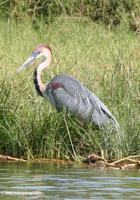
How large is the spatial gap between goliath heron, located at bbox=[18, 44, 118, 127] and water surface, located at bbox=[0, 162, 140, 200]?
34.8 inches

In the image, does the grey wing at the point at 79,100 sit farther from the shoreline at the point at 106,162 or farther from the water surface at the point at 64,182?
the water surface at the point at 64,182

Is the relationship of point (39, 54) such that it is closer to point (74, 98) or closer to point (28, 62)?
point (28, 62)

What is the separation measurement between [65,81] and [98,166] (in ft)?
5.20

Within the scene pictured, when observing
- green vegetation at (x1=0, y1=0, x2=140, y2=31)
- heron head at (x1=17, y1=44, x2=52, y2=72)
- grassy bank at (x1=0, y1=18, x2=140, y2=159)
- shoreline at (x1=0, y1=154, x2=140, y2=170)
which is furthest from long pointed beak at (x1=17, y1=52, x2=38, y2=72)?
green vegetation at (x1=0, y1=0, x2=140, y2=31)

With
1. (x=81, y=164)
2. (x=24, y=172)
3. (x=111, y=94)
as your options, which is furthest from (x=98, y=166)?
(x=111, y=94)

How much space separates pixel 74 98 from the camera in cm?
1034

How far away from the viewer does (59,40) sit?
15250 millimetres

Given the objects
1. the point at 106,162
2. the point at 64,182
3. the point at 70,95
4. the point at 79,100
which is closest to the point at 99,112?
the point at 79,100

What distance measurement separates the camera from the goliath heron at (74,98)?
389 inches

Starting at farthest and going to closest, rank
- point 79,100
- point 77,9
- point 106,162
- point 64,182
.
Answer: point 77,9
point 79,100
point 106,162
point 64,182

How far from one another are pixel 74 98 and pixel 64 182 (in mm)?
2408

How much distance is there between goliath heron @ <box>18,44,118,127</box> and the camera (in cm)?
988

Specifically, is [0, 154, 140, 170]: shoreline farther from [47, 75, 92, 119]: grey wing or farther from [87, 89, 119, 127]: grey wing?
[47, 75, 92, 119]: grey wing


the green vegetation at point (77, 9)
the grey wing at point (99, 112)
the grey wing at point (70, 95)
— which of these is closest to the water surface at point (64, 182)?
the grey wing at point (99, 112)
